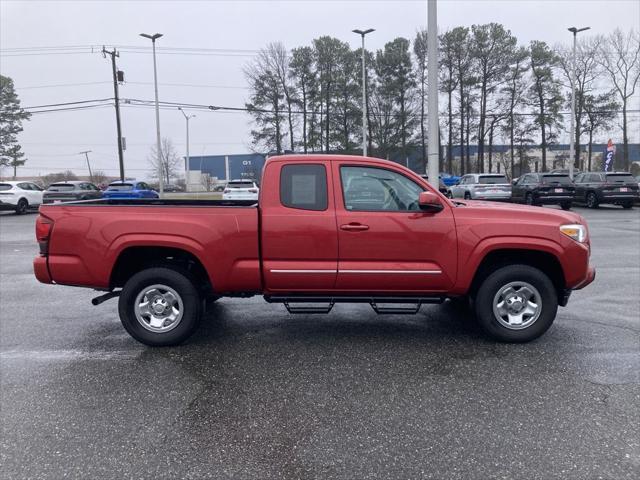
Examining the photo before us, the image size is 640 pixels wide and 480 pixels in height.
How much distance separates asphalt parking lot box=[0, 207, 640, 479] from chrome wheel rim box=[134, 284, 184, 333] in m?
0.26

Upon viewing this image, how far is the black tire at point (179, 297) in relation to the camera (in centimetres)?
499

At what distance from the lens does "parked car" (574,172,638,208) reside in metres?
22.2

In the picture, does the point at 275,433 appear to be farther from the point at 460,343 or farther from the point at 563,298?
the point at 563,298

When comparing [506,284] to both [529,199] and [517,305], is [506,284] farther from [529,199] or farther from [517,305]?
[529,199]

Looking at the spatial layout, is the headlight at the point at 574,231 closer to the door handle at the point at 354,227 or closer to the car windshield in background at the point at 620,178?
the door handle at the point at 354,227

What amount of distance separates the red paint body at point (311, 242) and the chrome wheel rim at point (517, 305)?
359 millimetres

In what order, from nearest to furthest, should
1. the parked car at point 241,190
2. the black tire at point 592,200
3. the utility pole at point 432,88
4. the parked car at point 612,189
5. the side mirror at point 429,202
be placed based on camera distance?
the side mirror at point 429,202
the utility pole at point 432,88
the parked car at point 612,189
the black tire at point 592,200
the parked car at point 241,190

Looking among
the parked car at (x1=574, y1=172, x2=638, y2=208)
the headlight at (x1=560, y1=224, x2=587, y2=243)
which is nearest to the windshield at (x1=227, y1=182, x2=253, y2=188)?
the parked car at (x1=574, y1=172, x2=638, y2=208)

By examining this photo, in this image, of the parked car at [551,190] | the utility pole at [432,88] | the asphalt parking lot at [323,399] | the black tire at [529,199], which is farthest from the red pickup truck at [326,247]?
the black tire at [529,199]

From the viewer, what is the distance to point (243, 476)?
2.90m

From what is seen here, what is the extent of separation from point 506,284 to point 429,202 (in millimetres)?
1165

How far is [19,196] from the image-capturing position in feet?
82.6

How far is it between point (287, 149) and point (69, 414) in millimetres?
46086

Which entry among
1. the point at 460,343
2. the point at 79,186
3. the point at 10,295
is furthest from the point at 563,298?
the point at 79,186
